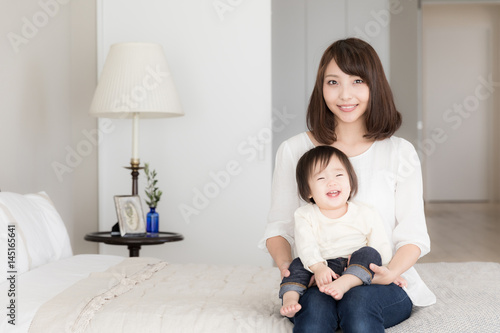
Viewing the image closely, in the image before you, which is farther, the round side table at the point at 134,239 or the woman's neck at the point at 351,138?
the round side table at the point at 134,239

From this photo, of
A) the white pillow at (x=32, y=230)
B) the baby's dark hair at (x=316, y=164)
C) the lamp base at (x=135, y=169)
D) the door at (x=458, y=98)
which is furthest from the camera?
the door at (x=458, y=98)

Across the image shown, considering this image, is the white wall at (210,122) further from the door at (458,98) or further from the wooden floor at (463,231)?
the door at (458,98)

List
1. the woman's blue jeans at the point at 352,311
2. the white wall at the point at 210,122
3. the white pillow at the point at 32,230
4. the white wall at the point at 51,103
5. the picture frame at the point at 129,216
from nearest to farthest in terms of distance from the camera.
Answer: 1. the woman's blue jeans at the point at 352,311
2. the white pillow at the point at 32,230
3. the white wall at the point at 51,103
4. the picture frame at the point at 129,216
5. the white wall at the point at 210,122

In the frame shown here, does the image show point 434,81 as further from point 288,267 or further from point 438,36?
point 288,267

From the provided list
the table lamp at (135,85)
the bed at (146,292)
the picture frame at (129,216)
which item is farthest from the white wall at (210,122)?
the bed at (146,292)

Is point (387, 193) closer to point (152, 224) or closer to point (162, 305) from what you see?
point (162, 305)

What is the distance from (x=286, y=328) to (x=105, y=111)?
1.78 m

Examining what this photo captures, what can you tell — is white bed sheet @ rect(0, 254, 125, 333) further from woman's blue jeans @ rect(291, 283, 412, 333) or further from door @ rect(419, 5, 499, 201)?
door @ rect(419, 5, 499, 201)

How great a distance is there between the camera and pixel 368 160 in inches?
63.5

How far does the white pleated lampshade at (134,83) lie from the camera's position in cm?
285

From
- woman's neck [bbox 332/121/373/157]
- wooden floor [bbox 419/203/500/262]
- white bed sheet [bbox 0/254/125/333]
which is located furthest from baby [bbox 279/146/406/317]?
wooden floor [bbox 419/203/500/262]

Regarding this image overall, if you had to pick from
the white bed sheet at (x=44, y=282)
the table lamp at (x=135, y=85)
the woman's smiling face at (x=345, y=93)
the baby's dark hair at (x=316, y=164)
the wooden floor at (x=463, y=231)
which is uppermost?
the table lamp at (x=135, y=85)

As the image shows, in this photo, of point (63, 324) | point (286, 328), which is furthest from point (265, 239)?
point (63, 324)

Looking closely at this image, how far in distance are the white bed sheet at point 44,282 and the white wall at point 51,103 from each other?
0.63 m
